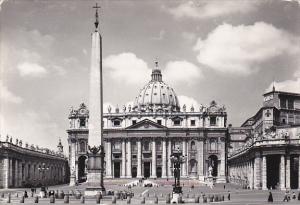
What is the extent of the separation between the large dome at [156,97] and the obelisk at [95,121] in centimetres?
10420

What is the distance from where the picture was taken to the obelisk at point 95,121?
43875 millimetres

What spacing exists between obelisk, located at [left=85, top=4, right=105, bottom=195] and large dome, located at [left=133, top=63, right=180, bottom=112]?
342ft

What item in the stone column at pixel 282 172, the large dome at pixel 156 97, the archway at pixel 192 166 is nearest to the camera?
the stone column at pixel 282 172

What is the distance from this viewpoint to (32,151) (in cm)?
9144

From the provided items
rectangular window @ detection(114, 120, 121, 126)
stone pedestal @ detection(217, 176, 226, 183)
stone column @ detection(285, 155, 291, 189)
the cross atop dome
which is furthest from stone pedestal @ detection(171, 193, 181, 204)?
the cross atop dome

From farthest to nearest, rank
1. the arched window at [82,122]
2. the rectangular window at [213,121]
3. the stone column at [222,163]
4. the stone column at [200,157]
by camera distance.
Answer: the arched window at [82,122] → the rectangular window at [213,121] → the stone column at [200,157] → the stone column at [222,163]

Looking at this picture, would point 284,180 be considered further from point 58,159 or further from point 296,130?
point 58,159

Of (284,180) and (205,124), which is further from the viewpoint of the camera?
(205,124)

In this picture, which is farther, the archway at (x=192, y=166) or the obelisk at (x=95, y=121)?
the archway at (x=192, y=166)

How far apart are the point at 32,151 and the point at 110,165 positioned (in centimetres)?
3490

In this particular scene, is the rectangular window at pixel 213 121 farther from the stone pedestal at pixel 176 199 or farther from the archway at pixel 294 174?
the stone pedestal at pixel 176 199

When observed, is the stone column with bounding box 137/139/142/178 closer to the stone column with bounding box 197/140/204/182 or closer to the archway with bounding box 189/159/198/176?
the archway with bounding box 189/159/198/176

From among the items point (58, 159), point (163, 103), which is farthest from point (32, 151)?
point (163, 103)

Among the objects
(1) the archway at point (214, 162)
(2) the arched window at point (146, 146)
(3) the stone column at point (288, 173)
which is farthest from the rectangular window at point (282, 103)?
(3) the stone column at point (288, 173)
